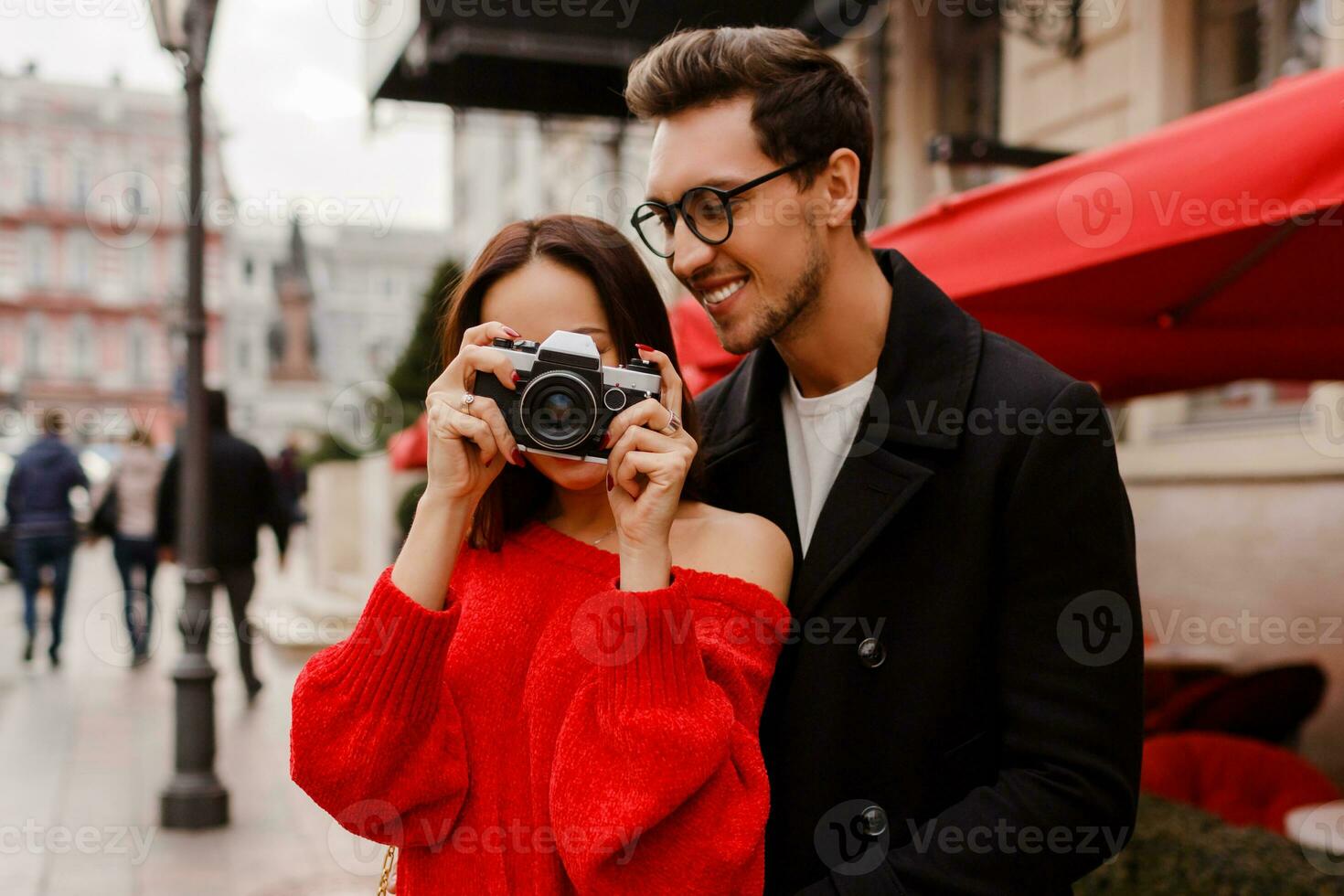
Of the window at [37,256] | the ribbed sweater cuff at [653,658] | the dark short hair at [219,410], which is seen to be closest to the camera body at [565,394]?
the ribbed sweater cuff at [653,658]

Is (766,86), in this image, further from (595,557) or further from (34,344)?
(34,344)

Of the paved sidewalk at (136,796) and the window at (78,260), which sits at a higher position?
the window at (78,260)

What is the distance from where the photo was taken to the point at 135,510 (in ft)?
32.4

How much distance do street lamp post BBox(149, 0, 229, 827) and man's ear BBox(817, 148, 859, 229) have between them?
455 cm

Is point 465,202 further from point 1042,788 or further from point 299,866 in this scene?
point 1042,788

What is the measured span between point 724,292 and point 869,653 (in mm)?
626

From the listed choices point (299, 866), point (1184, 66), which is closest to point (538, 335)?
point (299, 866)

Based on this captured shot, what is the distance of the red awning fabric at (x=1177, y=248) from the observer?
236 centimetres

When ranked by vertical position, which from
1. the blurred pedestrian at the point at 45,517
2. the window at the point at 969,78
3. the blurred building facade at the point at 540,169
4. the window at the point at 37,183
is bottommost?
the blurred pedestrian at the point at 45,517

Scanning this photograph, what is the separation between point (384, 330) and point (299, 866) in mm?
60195

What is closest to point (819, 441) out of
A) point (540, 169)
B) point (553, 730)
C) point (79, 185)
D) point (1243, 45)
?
point (553, 730)

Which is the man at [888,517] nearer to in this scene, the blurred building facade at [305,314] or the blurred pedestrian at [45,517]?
the blurred pedestrian at [45,517]

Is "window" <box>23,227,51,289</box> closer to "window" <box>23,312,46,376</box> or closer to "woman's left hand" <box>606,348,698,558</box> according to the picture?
"window" <box>23,312,46,376</box>

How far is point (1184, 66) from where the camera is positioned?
7316mm
